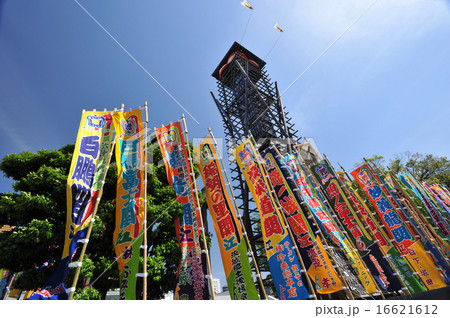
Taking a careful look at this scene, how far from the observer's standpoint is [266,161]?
37.2 ft

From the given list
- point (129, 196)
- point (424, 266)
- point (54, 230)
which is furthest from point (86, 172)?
point (424, 266)

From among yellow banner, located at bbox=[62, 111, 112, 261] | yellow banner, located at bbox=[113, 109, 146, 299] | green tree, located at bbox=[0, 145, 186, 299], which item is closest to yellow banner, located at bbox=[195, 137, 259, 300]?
green tree, located at bbox=[0, 145, 186, 299]

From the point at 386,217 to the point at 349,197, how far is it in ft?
6.22

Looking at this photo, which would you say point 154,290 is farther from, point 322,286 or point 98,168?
point 322,286

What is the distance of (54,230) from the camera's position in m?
8.74

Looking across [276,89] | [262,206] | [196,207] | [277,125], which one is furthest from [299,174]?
[276,89]

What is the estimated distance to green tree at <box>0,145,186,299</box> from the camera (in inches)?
309

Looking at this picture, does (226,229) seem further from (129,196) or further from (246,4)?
(246,4)

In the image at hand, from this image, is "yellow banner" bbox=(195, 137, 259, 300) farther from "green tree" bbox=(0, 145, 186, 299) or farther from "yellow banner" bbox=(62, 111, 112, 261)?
"yellow banner" bbox=(62, 111, 112, 261)

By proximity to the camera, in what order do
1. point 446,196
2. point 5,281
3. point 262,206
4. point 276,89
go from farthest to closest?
point 276,89, point 446,196, point 5,281, point 262,206

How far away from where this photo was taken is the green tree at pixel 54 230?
786 centimetres

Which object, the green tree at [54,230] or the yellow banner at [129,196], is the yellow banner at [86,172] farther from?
the green tree at [54,230]

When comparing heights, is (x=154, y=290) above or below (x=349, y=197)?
below

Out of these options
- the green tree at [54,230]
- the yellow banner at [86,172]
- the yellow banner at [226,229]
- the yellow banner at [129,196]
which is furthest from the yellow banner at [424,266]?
the yellow banner at [86,172]
